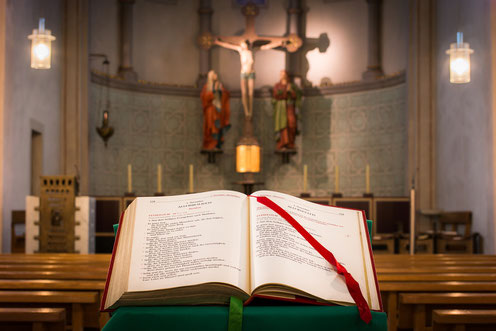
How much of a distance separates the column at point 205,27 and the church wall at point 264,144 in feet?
1.96

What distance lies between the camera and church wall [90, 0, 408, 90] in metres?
10.6

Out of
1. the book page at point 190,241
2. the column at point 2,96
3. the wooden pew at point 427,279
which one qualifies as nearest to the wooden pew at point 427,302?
the wooden pew at point 427,279

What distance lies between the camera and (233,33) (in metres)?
11.4

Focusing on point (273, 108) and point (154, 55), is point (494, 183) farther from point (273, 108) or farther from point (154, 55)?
point (154, 55)

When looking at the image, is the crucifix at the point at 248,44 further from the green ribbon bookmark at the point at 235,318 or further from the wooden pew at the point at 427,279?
the green ribbon bookmark at the point at 235,318

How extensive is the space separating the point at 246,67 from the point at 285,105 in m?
1.03

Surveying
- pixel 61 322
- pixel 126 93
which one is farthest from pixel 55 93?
pixel 61 322

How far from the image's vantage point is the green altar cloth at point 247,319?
1336 millimetres

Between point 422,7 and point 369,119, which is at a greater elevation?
point 422,7

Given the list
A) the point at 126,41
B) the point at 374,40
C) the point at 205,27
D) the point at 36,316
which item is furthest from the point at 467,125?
the point at 36,316

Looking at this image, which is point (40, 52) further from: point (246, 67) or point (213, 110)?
point (246, 67)

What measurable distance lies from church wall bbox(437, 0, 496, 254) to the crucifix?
285 cm

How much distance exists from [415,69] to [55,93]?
6026 millimetres

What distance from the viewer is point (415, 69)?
929cm
